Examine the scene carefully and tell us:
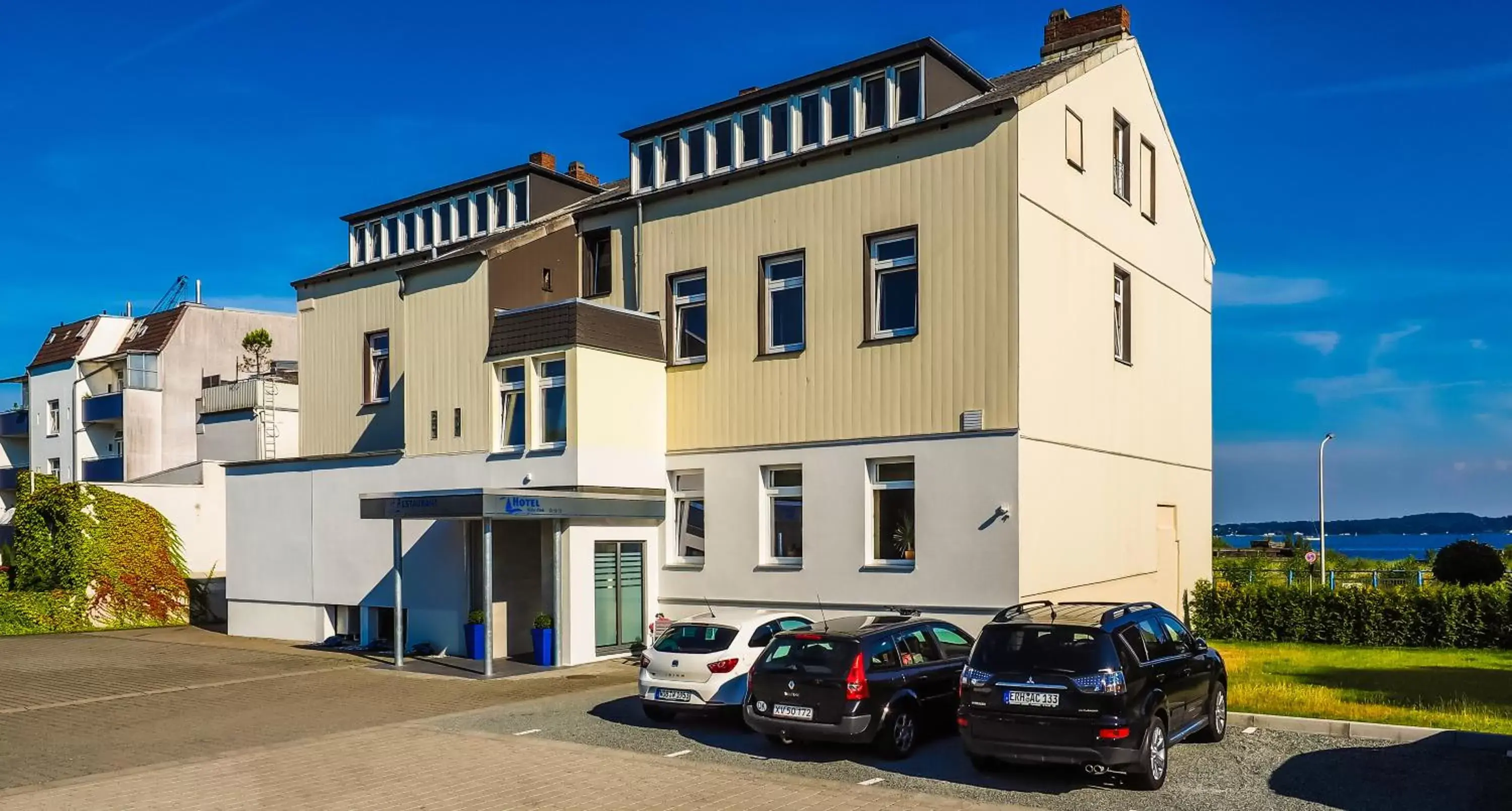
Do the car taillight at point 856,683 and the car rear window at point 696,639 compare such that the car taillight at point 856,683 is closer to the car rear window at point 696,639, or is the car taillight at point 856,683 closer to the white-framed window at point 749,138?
the car rear window at point 696,639

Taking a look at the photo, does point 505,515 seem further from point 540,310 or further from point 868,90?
point 868,90

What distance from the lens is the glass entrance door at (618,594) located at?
69.2 ft

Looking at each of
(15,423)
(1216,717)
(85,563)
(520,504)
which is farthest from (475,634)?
(15,423)

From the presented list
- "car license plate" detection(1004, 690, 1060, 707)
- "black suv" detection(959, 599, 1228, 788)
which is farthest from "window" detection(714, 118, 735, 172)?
"car license plate" detection(1004, 690, 1060, 707)

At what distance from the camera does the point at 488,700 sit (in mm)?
17078

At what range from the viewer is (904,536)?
19406mm

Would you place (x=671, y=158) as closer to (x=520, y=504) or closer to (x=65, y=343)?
(x=520, y=504)

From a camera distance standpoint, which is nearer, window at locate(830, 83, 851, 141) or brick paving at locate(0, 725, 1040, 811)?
brick paving at locate(0, 725, 1040, 811)

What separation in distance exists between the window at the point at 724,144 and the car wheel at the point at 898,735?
42.2 feet

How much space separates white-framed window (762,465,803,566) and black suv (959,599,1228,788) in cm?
915

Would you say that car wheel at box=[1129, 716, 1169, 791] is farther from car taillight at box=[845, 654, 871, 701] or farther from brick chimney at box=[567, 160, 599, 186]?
brick chimney at box=[567, 160, 599, 186]

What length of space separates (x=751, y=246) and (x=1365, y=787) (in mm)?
13680

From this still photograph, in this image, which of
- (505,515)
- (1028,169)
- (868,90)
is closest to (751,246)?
(868,90)

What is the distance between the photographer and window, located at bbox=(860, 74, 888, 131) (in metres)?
20.5
